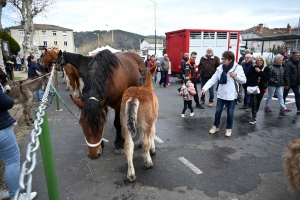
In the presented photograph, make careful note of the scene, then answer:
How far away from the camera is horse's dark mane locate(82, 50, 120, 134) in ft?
8.89

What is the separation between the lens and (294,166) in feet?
7.41

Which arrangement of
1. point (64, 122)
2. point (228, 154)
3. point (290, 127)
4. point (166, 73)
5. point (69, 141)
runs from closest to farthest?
point (228, 154) → point (69, 141) → point (290, 127) → point (64, 122) → point (166, 73)

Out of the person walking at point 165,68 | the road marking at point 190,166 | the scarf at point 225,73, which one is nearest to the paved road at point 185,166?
the road marking at point 190,166

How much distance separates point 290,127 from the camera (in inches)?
211

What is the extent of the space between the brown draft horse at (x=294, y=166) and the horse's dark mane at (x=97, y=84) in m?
2.47

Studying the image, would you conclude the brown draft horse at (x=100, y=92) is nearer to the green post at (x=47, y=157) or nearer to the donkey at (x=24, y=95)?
the green post at (x=47, y=157)

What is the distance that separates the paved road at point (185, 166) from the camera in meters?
2.78

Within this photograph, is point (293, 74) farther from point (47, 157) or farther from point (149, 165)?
point (47, 157)

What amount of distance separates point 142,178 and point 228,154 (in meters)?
1.87

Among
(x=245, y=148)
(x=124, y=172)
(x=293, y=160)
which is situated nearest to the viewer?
(x=293, y=160)

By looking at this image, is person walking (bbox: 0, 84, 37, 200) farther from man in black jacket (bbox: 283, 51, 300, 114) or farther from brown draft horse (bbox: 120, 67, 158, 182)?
man in black jacket (bbox: 283, 51, 300, 114)

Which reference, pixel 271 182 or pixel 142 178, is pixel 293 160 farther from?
pixel 142 178

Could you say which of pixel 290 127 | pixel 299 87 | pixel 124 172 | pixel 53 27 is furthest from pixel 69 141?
pixel 53 27

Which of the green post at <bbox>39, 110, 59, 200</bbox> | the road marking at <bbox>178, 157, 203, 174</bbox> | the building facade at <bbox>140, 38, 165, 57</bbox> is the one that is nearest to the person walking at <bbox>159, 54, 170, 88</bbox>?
the road marking at <bbox>178, 157, 203, 174</bbox>
